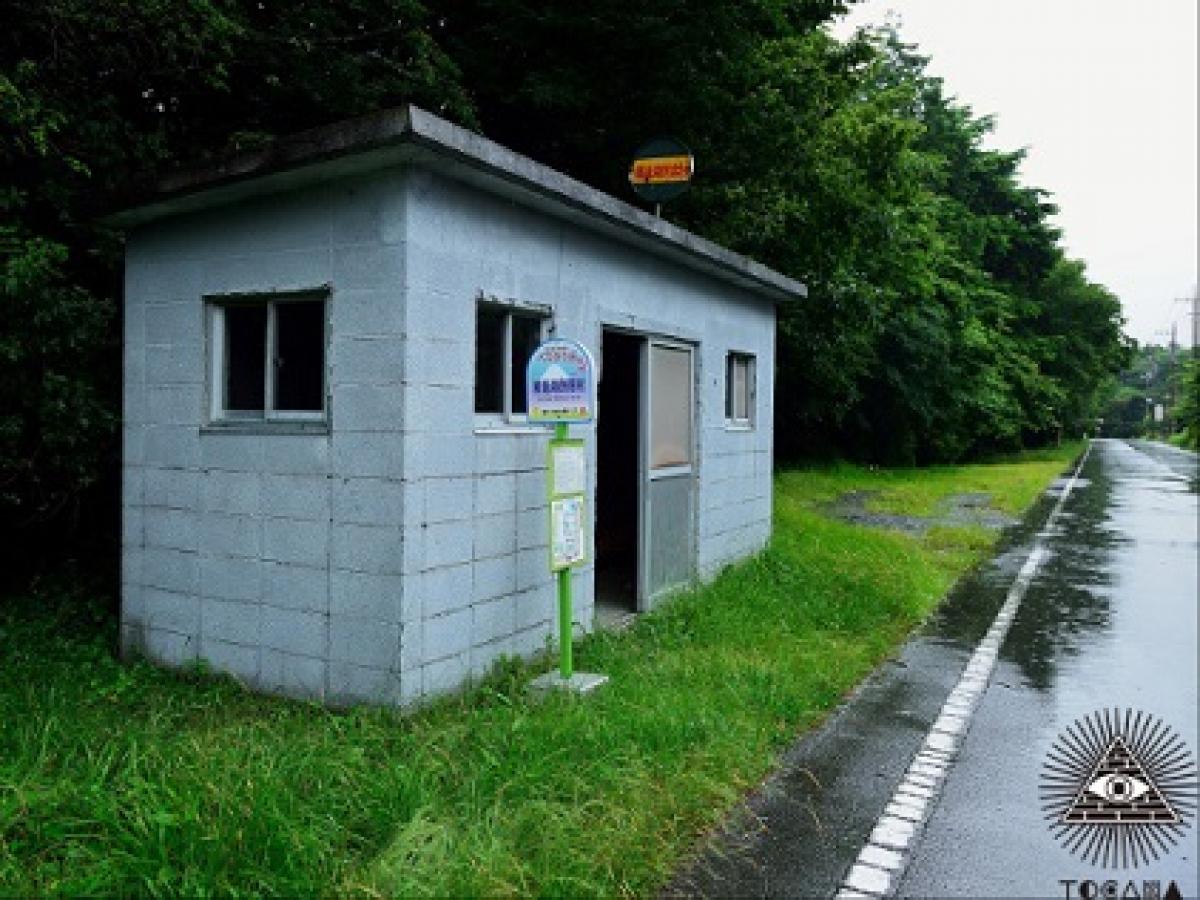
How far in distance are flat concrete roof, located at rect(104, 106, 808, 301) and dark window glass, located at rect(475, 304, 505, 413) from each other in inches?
30.1

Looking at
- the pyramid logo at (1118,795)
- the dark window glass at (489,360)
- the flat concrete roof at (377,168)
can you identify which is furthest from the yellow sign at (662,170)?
the pyramid logo at (1118,795)

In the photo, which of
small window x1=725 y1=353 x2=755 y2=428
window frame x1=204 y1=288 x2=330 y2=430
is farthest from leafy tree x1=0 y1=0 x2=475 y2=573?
small window x1=725 y1=353 x2=755 y2=428

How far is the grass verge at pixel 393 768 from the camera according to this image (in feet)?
10.7

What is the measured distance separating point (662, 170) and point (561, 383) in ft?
14.8

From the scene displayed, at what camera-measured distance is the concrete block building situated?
510 centimetres

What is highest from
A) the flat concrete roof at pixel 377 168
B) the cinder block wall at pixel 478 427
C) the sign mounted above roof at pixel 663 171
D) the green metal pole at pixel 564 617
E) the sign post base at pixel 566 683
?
the sign mounted above roof at pixel 663 171

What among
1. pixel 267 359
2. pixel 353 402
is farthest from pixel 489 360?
pixel 267 359

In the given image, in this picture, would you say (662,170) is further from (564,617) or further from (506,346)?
(564,617)

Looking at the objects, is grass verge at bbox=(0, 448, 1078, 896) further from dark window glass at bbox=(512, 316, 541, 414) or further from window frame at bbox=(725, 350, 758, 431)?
window frame at bbox=(725, 350, 758, 431)

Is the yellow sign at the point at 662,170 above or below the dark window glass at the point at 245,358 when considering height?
above

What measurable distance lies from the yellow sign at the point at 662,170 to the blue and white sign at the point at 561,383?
4184mm

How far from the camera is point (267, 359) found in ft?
18.7

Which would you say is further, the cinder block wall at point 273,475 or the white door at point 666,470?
the white door at point 666,470

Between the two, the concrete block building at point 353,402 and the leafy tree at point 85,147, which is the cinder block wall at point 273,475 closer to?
the concrete block building at point 353,402
